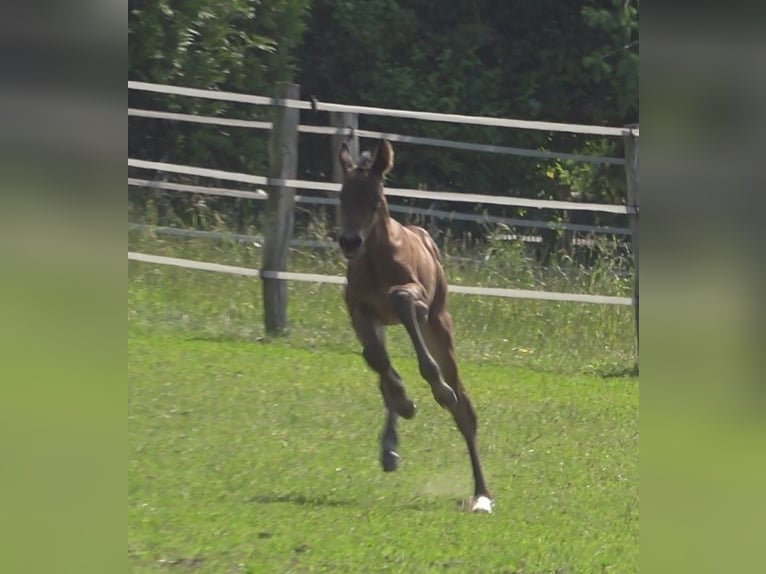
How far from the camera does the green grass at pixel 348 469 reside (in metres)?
4.90

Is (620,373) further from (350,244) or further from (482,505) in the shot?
(350,244)

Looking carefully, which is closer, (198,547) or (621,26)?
(198,547)

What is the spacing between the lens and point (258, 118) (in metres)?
12.5

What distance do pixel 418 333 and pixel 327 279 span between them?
3.60m

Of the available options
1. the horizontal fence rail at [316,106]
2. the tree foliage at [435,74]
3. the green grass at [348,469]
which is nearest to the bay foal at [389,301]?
Answer: the green grass at [348,469]

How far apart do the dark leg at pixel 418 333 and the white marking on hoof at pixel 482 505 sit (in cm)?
41

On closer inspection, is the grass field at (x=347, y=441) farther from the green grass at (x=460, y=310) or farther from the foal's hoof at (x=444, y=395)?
the foal's hoof at (x=444, y=395)

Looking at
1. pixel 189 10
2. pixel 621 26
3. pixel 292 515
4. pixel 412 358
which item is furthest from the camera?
pixel 621 26

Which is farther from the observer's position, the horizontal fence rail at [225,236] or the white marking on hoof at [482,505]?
the horizontal fence rail at [225,236]
